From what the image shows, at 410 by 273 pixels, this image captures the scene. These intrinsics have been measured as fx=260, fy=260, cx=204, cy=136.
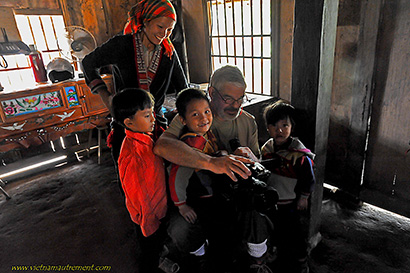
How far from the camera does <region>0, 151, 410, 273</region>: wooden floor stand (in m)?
2.32

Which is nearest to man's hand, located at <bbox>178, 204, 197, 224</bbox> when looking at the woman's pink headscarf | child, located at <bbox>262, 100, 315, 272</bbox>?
child, located at <bbox>262, 100, 315, 272</bbox>

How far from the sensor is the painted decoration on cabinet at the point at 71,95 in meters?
4.43

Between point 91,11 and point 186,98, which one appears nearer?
point 186,98

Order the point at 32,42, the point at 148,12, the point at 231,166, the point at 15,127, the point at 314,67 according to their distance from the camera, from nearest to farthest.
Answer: the point at 231,166, the point at 314,67, the point at 148,12, the point at 15,127, the point at 32,42

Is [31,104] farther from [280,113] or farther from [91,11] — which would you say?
[280,113]

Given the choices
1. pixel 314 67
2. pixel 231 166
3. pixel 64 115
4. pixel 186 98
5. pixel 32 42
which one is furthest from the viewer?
pixel 32 42

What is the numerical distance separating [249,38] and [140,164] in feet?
11.0

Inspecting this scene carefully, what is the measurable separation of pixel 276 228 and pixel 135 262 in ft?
4.43

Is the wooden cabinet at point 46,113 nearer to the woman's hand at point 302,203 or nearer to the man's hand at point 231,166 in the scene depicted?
the man's hand at point 231,166

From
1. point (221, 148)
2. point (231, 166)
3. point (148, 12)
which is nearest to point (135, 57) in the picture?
point (148, 12)

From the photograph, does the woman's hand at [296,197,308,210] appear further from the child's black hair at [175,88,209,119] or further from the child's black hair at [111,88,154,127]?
the child's black hair at [111,88,154,127]

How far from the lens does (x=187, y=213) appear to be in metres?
1.80

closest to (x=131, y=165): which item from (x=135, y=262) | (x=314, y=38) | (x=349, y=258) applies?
(x=135, y=262)

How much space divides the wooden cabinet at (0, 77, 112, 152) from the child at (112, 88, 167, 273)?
3.07m
